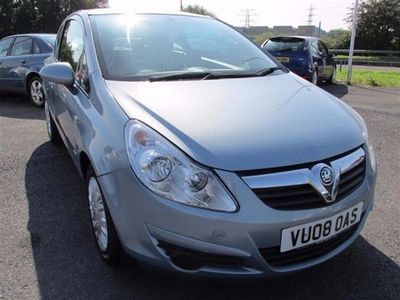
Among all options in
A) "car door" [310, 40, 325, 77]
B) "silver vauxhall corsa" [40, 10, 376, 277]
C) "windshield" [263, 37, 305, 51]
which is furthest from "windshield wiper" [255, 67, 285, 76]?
"car door" [310, 40, 325, 77]

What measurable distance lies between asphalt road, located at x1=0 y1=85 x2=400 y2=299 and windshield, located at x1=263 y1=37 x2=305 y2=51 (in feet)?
22.8

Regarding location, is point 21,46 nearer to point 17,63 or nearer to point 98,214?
point 17,63

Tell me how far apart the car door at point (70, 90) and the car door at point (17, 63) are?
4.09 metres

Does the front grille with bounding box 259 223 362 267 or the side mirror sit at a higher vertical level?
the side mirror

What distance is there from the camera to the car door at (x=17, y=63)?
26.8 feet

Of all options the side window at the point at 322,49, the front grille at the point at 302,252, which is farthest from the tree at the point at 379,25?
the front grille at the point at 302,252

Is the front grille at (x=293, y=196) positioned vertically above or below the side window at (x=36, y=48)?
below

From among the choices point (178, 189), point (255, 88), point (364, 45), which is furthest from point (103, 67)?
point (364, 45)

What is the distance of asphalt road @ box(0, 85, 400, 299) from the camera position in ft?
8.13

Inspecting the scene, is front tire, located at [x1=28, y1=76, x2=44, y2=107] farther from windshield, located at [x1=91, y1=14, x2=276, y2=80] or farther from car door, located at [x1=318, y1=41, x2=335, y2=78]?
car door, located at [x1=318, y1=41, x2=335, y2=78]

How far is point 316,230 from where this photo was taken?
217 centimetres

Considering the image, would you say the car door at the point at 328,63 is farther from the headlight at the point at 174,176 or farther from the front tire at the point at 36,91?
the headlight at the point at 174,176

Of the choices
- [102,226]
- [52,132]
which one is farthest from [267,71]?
[52,132]

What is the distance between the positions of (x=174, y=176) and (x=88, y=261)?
1.08m
